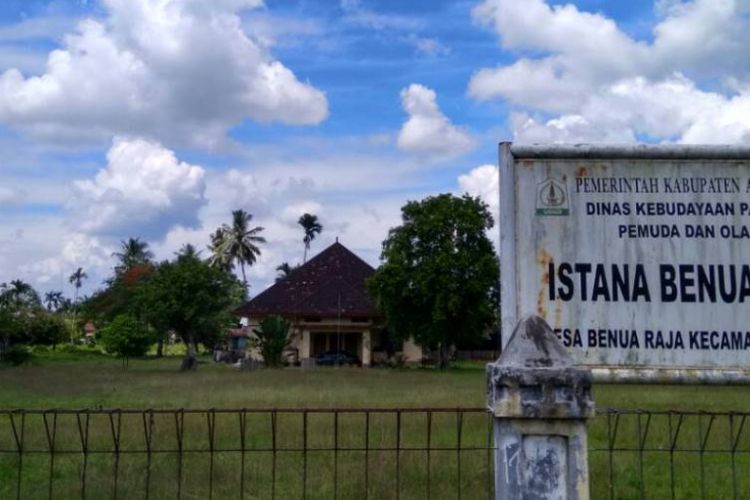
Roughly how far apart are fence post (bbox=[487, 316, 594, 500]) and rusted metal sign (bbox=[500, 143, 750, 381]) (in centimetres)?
30

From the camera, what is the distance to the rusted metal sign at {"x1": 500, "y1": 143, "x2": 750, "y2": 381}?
3592mm

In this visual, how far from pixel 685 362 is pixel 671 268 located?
0.43m

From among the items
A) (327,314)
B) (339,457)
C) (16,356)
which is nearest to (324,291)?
(327,314)

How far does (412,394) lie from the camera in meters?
19.6

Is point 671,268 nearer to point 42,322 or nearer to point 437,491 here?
point 437,491

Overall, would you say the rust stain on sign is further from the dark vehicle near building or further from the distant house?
the dark vehicle near building

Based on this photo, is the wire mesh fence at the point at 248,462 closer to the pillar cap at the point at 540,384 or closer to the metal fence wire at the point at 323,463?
the metal fence wire at the point at 323,463

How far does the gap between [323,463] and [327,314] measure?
1390 inches

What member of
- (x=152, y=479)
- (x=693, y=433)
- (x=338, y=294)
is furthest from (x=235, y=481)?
(x=338, y=294)

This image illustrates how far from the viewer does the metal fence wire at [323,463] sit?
7105 mm

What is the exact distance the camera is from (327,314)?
44469 mm

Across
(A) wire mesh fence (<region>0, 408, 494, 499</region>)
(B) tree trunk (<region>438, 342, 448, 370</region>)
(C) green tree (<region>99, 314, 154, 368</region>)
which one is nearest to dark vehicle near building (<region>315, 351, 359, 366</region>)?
(B) tree trunk (<region>438, 342, 448, 370</region>)

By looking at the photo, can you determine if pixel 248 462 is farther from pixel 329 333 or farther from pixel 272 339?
pixel 329 333

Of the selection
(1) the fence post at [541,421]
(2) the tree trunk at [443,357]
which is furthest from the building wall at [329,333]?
(1) the fence post at [541,421]
